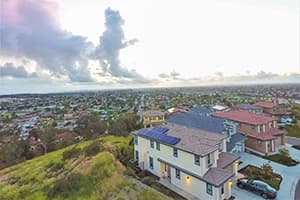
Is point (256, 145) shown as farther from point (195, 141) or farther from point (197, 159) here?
point (197, 159)

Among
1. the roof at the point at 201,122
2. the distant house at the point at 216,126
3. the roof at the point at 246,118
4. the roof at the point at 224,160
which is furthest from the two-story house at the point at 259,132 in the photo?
the roof at the point at 224,160

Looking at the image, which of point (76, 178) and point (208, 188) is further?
point (76, 178)

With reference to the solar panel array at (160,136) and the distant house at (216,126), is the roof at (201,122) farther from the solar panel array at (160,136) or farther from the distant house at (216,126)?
the solar panel array at (160,136)

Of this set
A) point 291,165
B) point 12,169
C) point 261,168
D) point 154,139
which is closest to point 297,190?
point 261,168

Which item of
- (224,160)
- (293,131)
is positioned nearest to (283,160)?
(224,160)

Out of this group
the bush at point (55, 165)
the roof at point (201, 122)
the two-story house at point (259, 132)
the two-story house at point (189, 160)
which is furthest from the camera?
the two-story house at point (259, 132)
